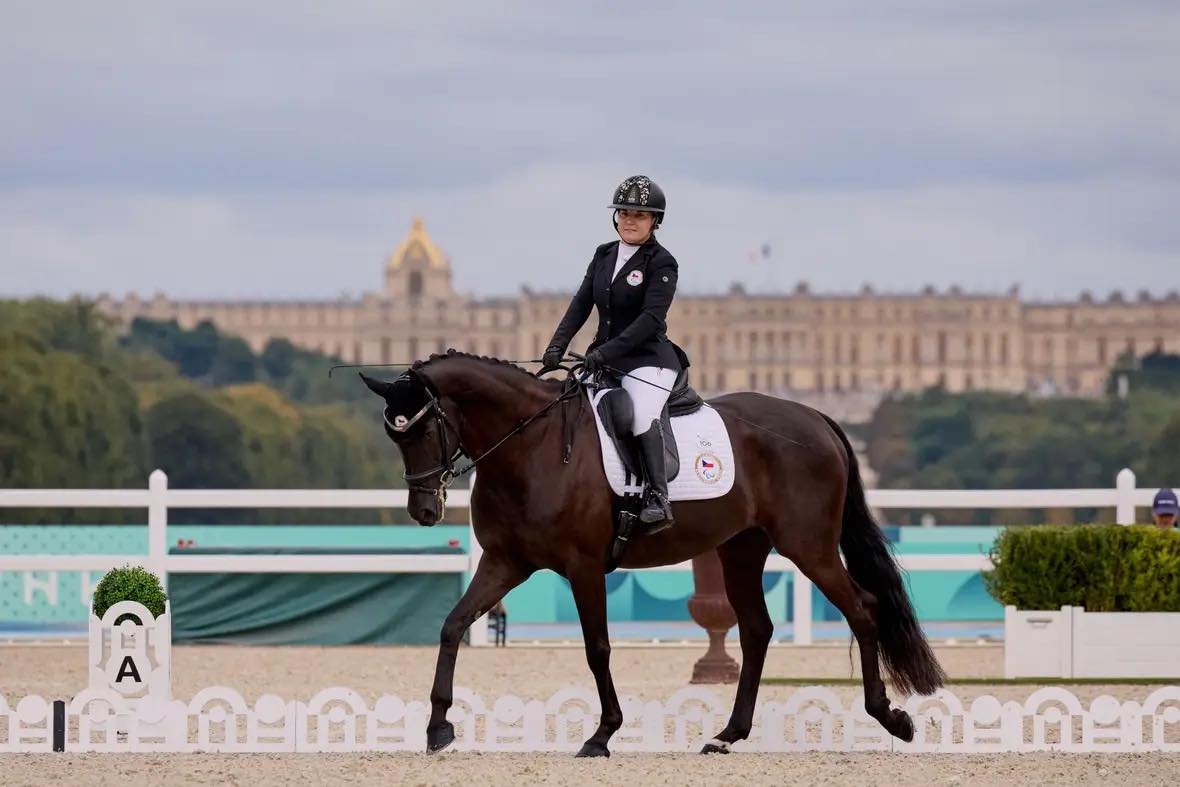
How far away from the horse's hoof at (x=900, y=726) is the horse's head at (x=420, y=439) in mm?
2087

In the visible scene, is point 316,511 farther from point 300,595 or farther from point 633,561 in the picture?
point 633,561

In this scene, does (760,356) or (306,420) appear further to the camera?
(760,356)

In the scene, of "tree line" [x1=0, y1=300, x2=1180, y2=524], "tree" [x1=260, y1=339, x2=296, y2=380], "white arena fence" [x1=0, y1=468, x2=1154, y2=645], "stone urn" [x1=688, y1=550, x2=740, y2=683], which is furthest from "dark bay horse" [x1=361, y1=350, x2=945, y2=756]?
"tree" [x1=260, y1=339, x2=296, y2=380]

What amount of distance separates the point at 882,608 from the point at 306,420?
7366cm

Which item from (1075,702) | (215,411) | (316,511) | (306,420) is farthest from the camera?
(306,420)

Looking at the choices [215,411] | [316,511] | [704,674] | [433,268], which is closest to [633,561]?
[704,674]

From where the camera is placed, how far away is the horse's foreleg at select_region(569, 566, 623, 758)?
1030 centimetres

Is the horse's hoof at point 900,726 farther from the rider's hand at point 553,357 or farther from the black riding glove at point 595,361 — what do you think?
the rider's hand at point 553,357

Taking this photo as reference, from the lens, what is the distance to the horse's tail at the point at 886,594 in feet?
35.7

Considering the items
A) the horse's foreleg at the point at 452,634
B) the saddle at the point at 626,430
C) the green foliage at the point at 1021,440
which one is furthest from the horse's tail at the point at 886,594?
the green foliage at the point at 1021,440

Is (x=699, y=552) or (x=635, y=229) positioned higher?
(x=635, y=229)

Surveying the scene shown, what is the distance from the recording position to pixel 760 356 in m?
179

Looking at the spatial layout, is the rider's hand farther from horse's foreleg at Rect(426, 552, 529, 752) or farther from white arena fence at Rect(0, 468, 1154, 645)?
white arena fence at Rect(0, 468, 1154, 645)

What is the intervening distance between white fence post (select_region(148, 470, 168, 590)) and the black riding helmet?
8079 mm
